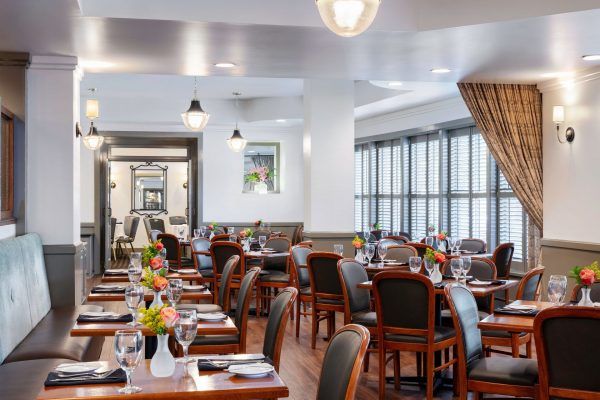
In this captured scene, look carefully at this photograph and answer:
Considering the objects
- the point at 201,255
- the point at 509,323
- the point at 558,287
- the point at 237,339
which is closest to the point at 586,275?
the point at 558,287

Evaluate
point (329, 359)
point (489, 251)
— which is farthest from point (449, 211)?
point (329, 359)

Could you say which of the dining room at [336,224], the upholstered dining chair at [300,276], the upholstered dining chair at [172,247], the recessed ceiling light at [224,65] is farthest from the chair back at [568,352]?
the upholstered dining chair at [172,247]

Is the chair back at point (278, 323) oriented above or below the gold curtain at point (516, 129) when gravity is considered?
below

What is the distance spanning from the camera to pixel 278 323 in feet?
11.4

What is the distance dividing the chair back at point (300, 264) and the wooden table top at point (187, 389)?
15.1 ft

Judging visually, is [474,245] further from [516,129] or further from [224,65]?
[224,65]

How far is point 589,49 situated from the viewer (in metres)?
6.00

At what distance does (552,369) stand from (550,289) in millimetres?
896

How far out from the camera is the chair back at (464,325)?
3.90 metres

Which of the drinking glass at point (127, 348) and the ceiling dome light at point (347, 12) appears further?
the ceiling dome light at point (347, 12)

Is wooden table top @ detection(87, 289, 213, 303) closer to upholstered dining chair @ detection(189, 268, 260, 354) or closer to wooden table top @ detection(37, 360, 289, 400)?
upholstered dining chair @ detection(189, 268, 260, 354)

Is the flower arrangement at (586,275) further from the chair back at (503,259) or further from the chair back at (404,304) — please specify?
the chair back at (503,259)

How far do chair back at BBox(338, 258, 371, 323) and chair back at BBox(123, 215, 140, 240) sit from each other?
38.4 feet

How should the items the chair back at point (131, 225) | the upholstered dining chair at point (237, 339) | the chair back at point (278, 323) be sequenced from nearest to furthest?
1. the chair back at point (278, 323)
2. the upholstered dining chair at point (237, 339)
3. the chair back at point (131, 225)
